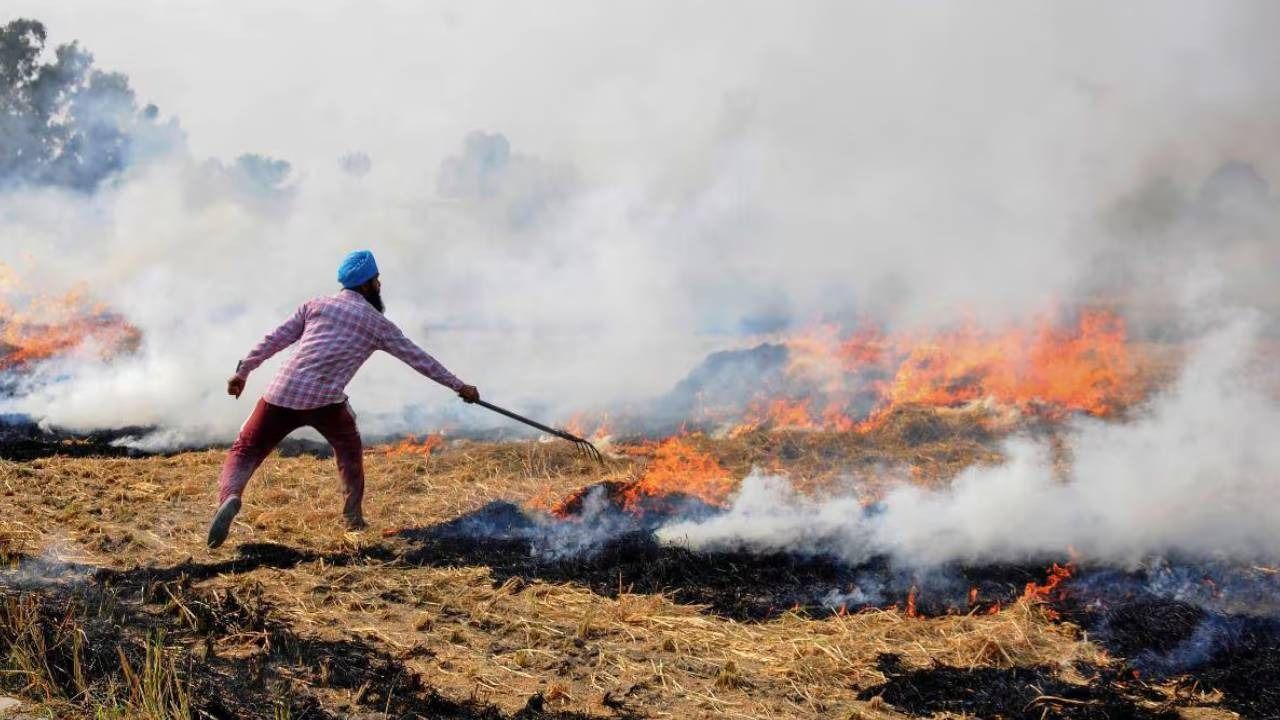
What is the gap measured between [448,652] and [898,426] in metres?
6.52

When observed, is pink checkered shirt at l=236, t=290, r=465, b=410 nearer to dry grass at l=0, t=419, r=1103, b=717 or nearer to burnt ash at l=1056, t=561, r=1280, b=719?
dry grass at l=0, t=419, r=1103, b=717

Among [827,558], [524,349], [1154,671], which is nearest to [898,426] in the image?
[827,558]

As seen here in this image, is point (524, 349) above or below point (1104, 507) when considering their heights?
above

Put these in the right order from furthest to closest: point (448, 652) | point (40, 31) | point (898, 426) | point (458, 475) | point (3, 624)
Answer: point (40, 31)
point (898, 426)
point (458, 475)
point (448, 652)
point (3, 624)

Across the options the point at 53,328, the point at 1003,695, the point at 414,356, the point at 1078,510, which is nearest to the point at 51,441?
the point at 414,356

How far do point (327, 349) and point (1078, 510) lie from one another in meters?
5.15

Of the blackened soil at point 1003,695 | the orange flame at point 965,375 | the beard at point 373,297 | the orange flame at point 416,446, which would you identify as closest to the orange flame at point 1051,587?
the blackened soil at point 1003,695

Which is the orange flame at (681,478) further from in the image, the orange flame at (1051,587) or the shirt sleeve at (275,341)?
the shirt sleeve at (275,341)

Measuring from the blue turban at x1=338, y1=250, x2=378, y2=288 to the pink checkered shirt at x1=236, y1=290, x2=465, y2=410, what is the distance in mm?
75

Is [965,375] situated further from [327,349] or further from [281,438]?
[281,438]

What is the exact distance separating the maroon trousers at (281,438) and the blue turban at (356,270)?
832 millimetres

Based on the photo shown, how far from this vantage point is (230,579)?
16.6 ft

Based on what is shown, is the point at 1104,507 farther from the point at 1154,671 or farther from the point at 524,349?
the point at 524,349

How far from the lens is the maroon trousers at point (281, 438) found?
5797 mm
